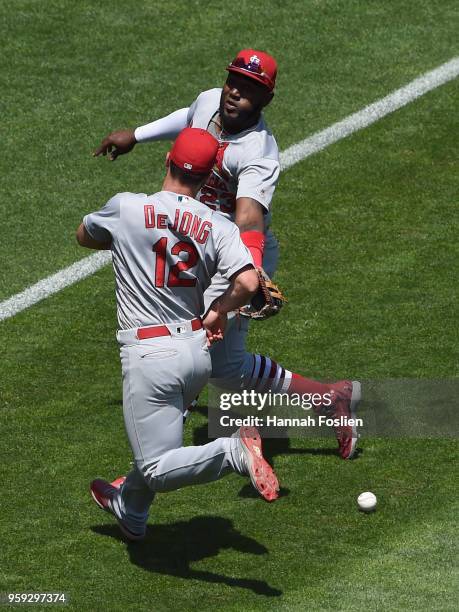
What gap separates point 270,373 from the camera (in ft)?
29.5

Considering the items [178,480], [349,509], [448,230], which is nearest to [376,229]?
[448,230]

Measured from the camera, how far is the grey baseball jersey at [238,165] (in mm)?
8438

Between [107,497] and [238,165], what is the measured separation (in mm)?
2219

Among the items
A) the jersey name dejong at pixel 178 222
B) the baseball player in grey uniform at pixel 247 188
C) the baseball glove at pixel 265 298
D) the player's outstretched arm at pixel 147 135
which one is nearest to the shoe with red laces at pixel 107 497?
the baseball player in grey uniform at pixel 247 188

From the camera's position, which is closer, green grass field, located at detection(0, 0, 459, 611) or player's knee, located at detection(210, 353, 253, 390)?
green grass field, located at detection(0, 0, 459, 611)

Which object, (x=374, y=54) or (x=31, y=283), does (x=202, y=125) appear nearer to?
(x=31, y=283)

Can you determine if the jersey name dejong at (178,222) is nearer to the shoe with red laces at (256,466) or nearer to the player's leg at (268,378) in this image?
the shoe with red laces at (256,466)

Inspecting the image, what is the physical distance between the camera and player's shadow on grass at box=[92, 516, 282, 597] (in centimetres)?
756

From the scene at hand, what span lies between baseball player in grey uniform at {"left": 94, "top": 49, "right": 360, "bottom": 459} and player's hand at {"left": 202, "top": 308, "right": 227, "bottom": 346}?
63 centimetres

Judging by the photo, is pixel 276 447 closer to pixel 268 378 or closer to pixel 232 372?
pixel 268 378

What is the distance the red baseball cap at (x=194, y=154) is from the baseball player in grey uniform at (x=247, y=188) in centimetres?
101

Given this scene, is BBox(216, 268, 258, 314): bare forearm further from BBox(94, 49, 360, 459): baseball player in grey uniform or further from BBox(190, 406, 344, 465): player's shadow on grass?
BBox(190, 406, 344, 465): player's shadow on grass

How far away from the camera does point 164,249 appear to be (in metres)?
7.23

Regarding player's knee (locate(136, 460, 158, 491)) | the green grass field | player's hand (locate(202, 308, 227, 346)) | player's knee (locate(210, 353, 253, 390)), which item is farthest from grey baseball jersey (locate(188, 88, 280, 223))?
player's knee (locate(136, 460, 158, 491))
